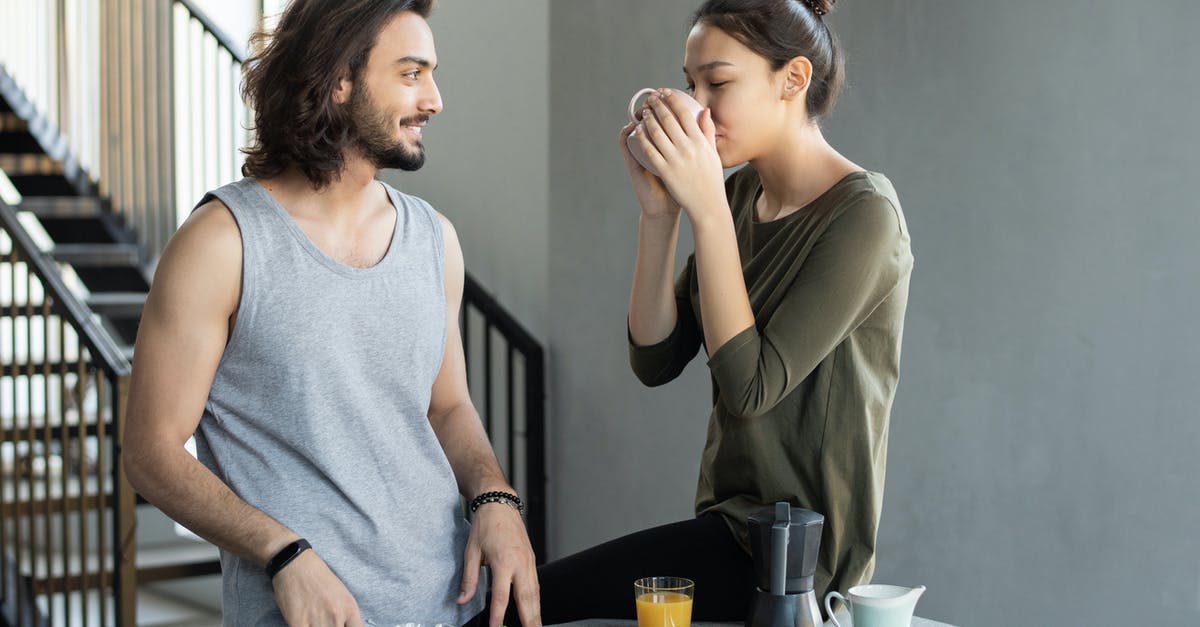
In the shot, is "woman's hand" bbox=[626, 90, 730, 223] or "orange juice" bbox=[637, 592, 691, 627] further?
"woman's hand" bbox=[626, 90, 730, 223]

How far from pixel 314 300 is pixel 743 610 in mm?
636

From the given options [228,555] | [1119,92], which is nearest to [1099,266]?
[1119,92]

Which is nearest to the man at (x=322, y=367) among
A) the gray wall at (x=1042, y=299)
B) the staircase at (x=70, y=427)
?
the gray wall at (x=1042, y=299)

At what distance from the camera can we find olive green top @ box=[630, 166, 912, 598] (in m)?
1.30

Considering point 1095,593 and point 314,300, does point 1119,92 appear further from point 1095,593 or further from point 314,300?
point 314,300

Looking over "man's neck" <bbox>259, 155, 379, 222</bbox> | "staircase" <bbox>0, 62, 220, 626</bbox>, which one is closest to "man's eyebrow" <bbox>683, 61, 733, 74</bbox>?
"man's neck" <bbox>259, 155, 379, 222</bbox>

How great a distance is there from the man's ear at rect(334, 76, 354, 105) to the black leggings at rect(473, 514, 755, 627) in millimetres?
Result: 650

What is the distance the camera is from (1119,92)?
219 centimetres

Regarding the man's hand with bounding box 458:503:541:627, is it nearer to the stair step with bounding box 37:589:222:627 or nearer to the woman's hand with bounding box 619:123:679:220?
the woman's hand with bounding box 619:123:679:220

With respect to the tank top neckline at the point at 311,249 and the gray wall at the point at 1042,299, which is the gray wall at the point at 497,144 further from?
the tank top neckline at the point at 311,249

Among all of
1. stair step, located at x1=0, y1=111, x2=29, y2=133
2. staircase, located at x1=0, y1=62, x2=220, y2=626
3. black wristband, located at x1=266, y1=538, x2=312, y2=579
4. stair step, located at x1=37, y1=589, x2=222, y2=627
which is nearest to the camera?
black wristband, located at x1=266, y1=538, x2=312, y2=579

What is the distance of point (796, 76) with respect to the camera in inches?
57.2

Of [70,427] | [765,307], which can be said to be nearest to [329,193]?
[765,307]

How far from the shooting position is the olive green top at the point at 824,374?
130 centimetres
